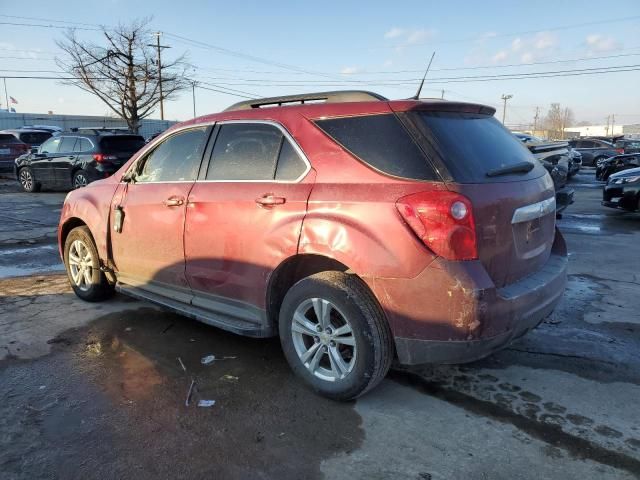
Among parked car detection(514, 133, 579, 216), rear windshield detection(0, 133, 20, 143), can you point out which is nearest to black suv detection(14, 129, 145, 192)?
rear windshield detection(0, 133, 20, 143)

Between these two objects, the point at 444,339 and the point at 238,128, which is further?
the point at 238,128

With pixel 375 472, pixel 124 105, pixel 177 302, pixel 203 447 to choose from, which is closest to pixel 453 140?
pixel 375 472

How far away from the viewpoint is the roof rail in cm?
323

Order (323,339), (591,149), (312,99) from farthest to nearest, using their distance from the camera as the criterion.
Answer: (591,149), (312,99), (323,339)

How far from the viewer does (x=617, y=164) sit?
55.6ft

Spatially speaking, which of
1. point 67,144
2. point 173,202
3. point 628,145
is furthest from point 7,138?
point 628,145

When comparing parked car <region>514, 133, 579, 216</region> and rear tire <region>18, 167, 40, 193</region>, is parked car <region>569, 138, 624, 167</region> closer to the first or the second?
parked car <region>514, 133, 579, 216</region>

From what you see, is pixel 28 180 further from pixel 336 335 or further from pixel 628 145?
pixel 628 145

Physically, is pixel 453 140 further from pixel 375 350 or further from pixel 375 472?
pixel 375 472

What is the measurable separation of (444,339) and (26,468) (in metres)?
2.23

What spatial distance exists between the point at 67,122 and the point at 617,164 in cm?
4696

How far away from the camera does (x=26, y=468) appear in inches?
100

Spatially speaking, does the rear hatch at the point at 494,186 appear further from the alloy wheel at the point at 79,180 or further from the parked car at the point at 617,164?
the parked car at the point at 617,164

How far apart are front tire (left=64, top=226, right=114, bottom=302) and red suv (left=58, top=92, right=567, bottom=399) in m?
1.15
